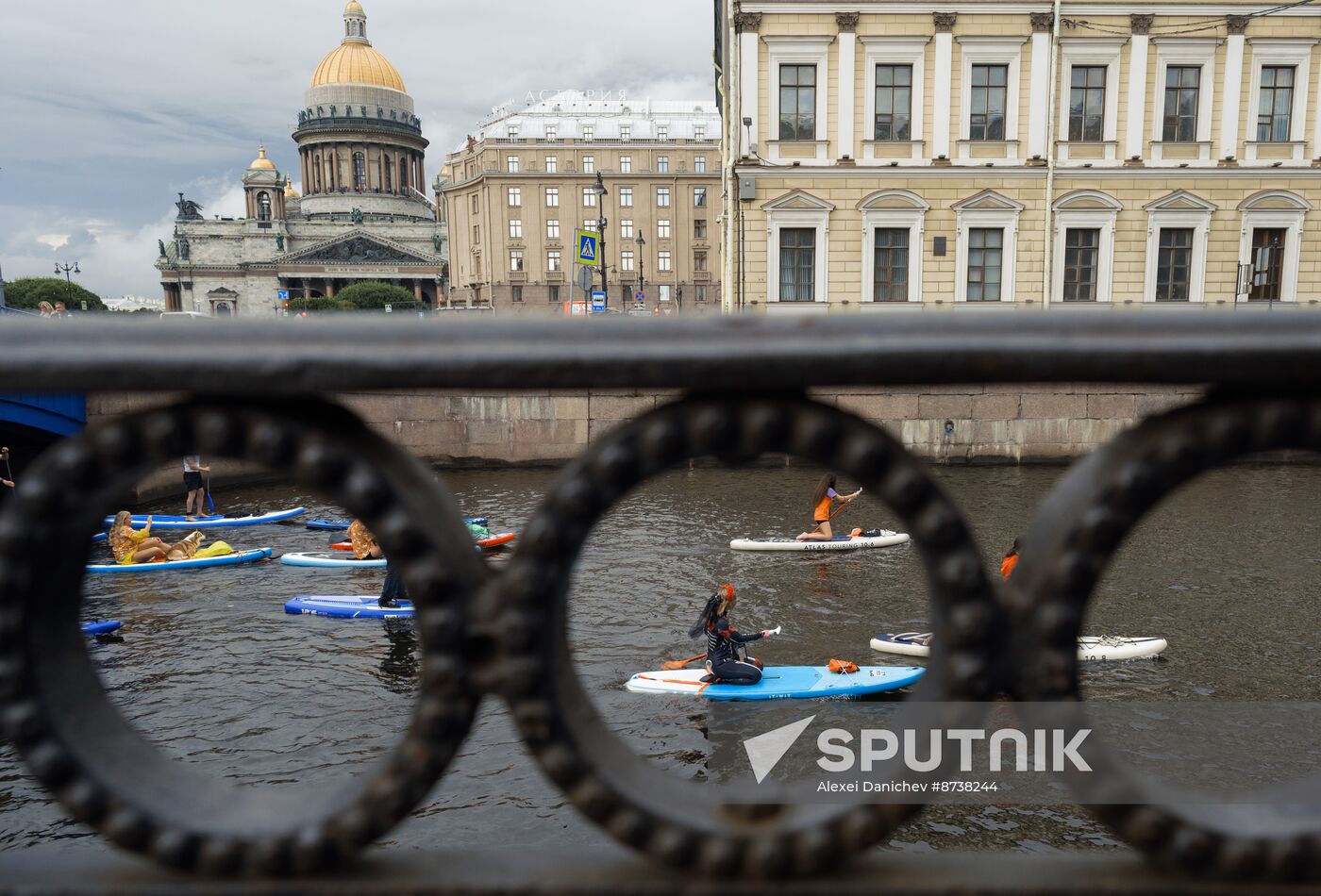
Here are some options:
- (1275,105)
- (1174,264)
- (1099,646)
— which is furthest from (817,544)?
(1275,105)

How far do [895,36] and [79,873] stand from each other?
26838 millimetres

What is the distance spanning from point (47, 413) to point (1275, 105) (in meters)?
31.0

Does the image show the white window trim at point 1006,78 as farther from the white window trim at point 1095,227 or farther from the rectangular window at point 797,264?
the rectangular window at point 797,264

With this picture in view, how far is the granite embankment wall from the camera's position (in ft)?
71.1

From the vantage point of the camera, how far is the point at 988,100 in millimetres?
24359

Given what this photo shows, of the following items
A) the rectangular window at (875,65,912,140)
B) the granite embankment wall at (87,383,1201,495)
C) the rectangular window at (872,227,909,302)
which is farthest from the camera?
the rectangular window at (872,227,909,302)

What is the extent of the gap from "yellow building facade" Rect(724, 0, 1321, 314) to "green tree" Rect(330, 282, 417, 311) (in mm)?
56229

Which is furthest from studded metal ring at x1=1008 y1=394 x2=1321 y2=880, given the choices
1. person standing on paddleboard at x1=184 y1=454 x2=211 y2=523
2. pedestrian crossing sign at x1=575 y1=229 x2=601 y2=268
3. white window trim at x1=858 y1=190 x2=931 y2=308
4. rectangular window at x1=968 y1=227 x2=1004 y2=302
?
rectangular window at x1=968 y1=227 x2=1004 y2=302

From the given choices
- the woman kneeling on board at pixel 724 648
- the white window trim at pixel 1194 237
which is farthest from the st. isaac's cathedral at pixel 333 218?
the woman kneeling on board at pixel 724 648

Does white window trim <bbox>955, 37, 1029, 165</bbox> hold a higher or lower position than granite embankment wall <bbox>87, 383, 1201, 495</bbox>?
higher

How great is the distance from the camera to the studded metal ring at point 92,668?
892mm

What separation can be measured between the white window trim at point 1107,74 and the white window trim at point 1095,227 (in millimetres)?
1063

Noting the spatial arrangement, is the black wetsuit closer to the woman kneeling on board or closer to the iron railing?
the woman kneeling on board

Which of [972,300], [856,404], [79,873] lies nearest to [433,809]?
[79,873]
